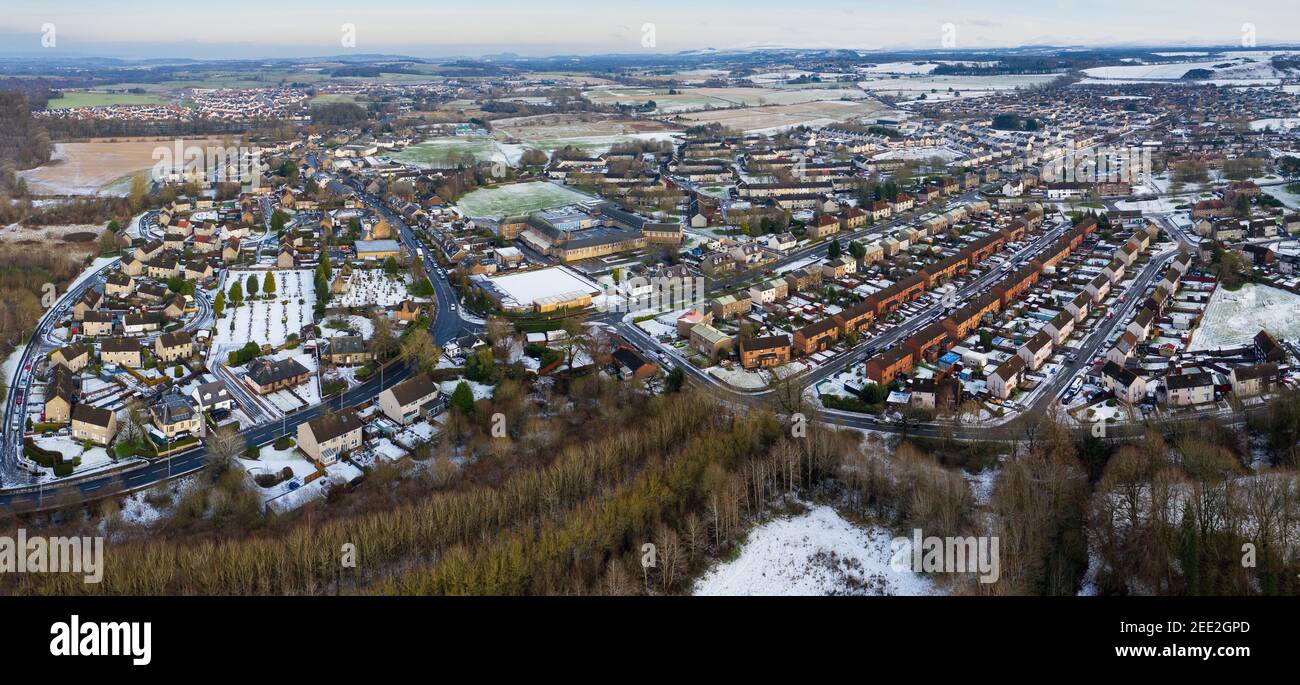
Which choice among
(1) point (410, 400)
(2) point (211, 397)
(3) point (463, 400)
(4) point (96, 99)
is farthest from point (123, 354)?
(4) point (96, 99)

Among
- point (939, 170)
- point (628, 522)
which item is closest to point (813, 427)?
point (628, 522)

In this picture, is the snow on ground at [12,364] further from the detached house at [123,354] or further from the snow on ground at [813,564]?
the snow on ground at [813,564]

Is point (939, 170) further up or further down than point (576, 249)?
further up

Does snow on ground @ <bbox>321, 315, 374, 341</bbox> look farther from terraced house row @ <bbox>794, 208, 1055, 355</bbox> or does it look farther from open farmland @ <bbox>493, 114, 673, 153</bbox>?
open farmland @ <bbox>493, 114, 673, 153</bbox>

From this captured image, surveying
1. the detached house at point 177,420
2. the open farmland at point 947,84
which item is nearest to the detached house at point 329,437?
the detached house at point 177,420

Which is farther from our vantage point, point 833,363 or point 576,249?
point 576,249

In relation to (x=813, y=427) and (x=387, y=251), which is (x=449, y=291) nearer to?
(x=387, y=251)
